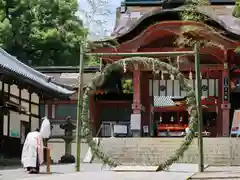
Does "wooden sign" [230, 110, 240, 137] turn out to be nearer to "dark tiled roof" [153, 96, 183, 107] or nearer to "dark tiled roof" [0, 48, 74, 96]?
"dark tiled roof" [153, 96, 183, 107]

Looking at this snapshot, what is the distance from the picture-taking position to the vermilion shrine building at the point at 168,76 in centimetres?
2081

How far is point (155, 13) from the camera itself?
21234 mm

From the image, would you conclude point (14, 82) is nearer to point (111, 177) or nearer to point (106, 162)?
point (106, 162)

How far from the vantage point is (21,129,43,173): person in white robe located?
1176cm

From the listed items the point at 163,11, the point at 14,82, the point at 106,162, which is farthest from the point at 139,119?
the point at 106,162

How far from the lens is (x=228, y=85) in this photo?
70.0 ft

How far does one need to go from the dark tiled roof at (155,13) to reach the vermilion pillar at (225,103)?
198cm

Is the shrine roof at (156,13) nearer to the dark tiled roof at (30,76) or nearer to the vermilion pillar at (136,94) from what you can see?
the vermilion pillar at (136,94)

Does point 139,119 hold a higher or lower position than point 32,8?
lower

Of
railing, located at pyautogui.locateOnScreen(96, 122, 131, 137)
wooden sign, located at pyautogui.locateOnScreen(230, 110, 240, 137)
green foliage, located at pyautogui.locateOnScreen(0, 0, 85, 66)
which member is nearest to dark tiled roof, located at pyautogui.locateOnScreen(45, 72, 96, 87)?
railing, located at pyautogui.locateOnScreen(96, 122, 131, 137)

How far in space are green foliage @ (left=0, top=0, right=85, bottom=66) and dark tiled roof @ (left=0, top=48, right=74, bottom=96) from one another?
12126 mm

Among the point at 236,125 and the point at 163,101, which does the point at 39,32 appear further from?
the point at 236,125

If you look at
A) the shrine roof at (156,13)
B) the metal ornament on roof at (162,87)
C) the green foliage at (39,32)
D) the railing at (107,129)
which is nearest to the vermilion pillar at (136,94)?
the shrine roof at (156,13)

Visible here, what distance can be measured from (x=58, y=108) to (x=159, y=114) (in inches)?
202
